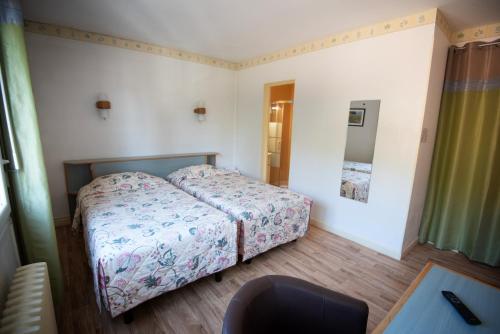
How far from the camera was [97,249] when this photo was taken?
5.12 feet

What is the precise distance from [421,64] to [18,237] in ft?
11.8

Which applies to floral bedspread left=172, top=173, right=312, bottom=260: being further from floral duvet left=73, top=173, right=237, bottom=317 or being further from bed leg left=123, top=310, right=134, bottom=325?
bed leg left=123, top=310, right=134, bottom=325

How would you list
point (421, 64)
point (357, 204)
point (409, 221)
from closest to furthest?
point (421, 64), point (409, 221), point (357, 204)

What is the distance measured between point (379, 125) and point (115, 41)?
135 inches

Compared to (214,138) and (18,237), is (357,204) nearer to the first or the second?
(214,138)

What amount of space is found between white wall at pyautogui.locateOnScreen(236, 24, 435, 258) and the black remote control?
4.98ft

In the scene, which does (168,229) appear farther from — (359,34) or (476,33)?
(476,33)

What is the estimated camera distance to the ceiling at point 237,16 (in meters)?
2.11

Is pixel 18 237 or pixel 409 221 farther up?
pixel 18 237

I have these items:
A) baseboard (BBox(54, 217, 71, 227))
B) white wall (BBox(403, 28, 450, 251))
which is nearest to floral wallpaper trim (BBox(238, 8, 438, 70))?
white wall (BBox(403, 28, 450, 251))

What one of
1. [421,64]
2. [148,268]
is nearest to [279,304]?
[148,268]

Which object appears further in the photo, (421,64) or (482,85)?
Result: (482,85)

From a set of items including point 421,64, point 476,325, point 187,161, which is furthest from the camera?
point 187,161

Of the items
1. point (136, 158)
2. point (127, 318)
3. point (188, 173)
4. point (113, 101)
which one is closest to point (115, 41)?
point (113, 101)
